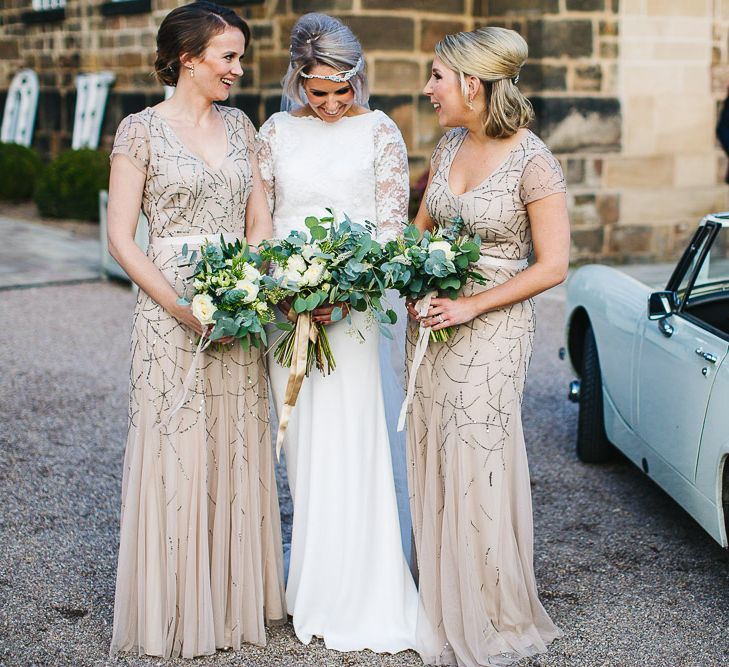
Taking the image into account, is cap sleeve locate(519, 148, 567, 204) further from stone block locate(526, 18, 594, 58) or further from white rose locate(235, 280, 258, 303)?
stone block locate(526, 18, 594, 58)

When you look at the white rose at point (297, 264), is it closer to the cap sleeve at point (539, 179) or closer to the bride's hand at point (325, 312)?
the bride's hand at point (325, 312)

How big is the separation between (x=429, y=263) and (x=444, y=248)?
77 mm

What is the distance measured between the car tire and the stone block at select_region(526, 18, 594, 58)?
A: 241 inches

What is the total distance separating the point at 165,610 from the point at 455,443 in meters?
1.20

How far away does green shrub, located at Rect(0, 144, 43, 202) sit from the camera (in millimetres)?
16953

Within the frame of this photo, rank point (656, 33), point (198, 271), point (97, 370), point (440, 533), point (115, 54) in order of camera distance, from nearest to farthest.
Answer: point (198, 271)
point (440, 533)
point (97, 370)
point (656, 33)
point (115, 54)

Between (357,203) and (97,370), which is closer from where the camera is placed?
(357,203)

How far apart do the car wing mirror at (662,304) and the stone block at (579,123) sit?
6698 millimetres

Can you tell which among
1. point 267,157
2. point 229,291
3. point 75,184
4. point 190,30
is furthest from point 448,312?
point 75,184

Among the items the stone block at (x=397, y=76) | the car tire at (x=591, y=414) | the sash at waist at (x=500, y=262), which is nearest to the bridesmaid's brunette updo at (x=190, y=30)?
the sash at waist at (x=500, y=262)

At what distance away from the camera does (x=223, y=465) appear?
414 centimetres

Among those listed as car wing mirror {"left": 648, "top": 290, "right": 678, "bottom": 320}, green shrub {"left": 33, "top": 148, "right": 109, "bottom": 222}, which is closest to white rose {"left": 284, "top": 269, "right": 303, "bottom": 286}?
car wing mirror {"left": 648, "top": 290, "right": 678, "bottom": 320}

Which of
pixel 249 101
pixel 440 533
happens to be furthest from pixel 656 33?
pixel 440 533

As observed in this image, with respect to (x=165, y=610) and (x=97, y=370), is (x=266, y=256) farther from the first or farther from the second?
(x=97, y=370)
